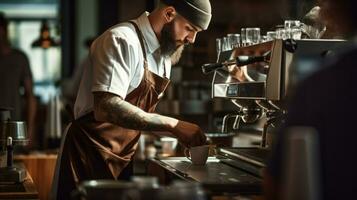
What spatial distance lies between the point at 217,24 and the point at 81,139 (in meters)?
6.11

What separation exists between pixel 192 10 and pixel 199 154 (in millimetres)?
630

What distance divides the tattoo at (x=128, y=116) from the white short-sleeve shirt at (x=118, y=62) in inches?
1.5

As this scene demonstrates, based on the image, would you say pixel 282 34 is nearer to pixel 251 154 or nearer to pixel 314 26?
pixel 314 26

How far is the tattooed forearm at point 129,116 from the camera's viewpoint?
3.29m

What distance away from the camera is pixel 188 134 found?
3.31 meters

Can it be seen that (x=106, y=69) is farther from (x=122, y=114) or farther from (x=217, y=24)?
(x=217, y=24)

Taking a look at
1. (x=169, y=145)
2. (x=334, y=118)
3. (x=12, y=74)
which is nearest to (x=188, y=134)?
(x=334, y=118)

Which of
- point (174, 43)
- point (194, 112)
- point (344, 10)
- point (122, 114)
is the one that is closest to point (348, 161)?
point (344, 10)

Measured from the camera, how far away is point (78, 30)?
11.6 meters

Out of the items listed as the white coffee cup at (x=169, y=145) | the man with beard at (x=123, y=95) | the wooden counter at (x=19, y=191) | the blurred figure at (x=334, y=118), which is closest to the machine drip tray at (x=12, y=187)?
the wooden counter at (x=19, y=191)

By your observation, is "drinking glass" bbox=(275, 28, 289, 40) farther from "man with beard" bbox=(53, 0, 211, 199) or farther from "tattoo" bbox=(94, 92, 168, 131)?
"tattoo" bbox=(94, 92, 168, 131)

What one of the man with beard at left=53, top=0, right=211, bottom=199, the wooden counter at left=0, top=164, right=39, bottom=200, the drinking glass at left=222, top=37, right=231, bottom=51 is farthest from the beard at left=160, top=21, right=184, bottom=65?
the wooden counter at left=0, top=164, right=39, bottom=200

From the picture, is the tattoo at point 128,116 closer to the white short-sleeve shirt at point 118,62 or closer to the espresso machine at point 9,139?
the white short-sleeve shirt at point 118,62

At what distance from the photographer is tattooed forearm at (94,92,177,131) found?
3287 millimetres
